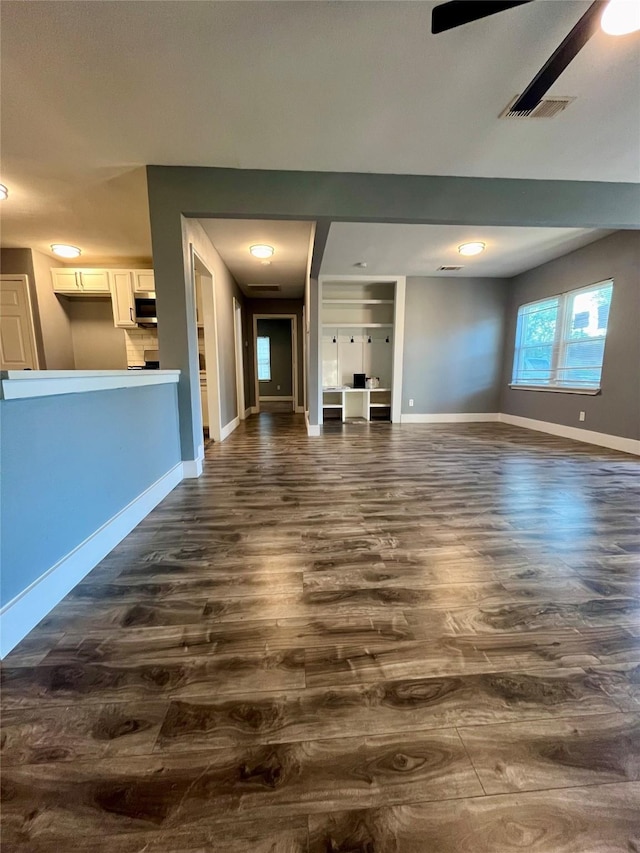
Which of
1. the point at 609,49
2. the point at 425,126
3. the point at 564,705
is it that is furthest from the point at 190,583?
the point at 609,49

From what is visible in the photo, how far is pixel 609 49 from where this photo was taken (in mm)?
1702

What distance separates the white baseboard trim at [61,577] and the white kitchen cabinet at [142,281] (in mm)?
3658

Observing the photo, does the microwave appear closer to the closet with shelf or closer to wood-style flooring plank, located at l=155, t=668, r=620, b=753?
the closet with shelf

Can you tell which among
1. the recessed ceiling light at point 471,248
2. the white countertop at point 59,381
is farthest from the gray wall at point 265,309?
the white countertop at point 59,381

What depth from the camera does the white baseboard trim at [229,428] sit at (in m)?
4.68

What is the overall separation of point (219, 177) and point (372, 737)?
3426 millimetres

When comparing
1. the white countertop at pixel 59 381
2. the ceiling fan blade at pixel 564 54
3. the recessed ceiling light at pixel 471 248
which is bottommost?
the white countertop at pixel 59 381

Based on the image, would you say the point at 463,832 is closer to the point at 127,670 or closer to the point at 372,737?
the point at 372,737

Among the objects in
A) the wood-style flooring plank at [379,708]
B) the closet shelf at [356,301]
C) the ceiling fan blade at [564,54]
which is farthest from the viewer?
the closet shelf at [356,301]

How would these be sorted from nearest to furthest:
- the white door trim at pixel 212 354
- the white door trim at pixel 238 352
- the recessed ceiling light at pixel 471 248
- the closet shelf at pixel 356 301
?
the white door trim at pixel 212 354
the recessed ceiling light at pixel 471 248
the white door trim at pixel 238 352
the closet shelf at pixel 356 301

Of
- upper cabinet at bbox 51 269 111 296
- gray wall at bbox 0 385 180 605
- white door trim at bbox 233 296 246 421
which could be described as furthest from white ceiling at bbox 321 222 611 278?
upper cabinet at bbox 51 269 111 296

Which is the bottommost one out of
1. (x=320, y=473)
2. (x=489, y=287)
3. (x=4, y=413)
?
(x=320, y=473)

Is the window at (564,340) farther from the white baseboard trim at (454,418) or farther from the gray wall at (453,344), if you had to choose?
the white baseboard trim at (454,418)

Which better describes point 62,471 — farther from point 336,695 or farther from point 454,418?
point 454,418
